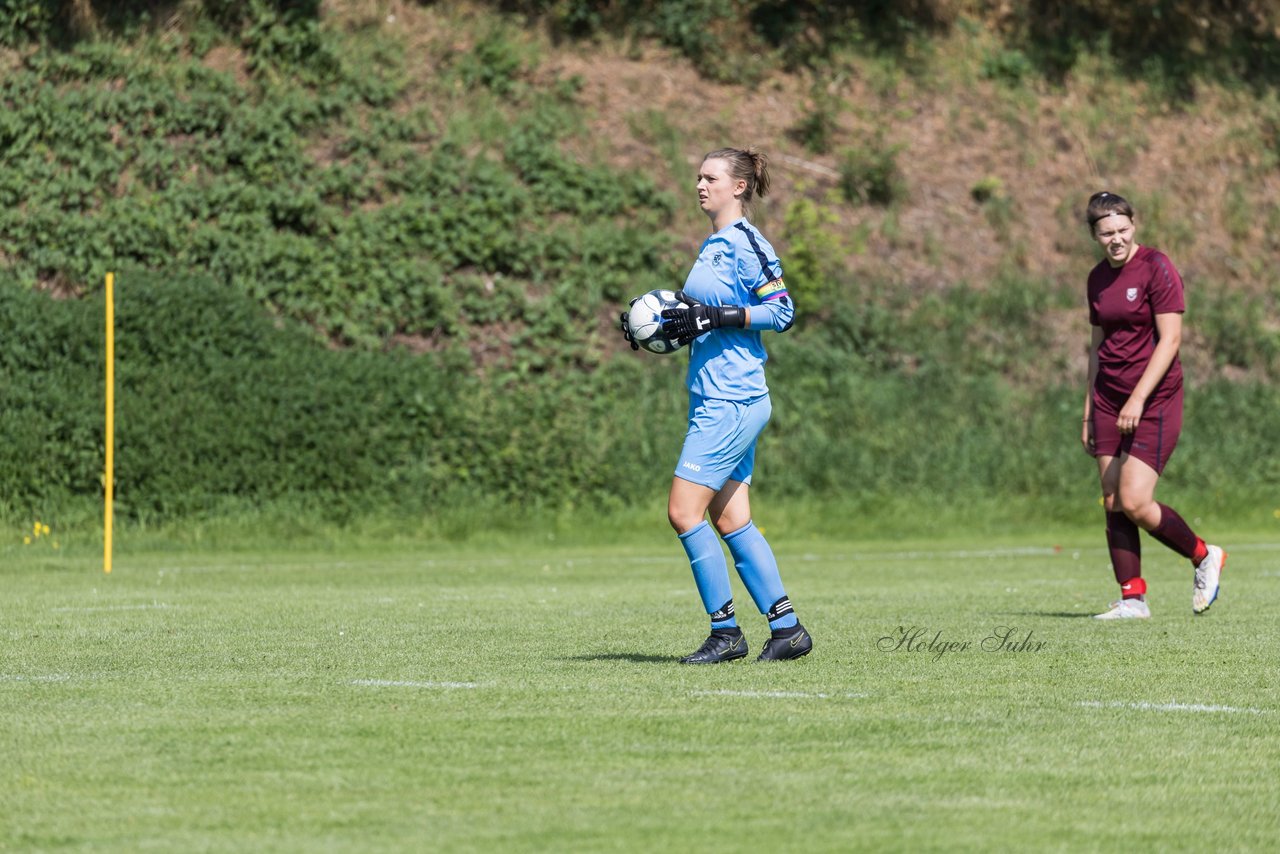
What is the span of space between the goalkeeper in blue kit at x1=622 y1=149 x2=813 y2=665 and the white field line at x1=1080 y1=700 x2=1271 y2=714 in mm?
1692

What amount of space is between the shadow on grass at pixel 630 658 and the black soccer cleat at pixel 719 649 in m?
0.12

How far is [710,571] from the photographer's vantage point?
754cm

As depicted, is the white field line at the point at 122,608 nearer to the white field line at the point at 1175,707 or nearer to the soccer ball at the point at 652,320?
the soccer ball at the point at 652,320

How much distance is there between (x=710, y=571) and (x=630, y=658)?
23.1 inches

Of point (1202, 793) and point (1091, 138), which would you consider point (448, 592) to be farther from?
point (1091, 138)

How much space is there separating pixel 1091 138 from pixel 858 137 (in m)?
3.87

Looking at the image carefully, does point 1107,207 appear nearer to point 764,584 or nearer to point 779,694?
point 764,584

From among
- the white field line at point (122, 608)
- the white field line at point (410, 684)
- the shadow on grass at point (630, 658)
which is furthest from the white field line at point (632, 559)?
the white field line at point (410, 684)

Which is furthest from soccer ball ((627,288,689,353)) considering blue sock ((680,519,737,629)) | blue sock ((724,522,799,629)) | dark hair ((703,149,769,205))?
blue sock ((724,522,799,629))

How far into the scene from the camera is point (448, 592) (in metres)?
12.6

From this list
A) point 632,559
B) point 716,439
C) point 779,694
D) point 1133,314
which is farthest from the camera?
point 632,559

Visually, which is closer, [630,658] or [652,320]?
[652,320]

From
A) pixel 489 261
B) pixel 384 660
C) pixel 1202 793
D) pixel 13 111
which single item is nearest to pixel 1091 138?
pixel 489 261
